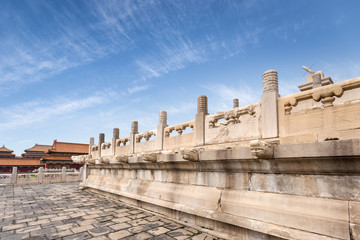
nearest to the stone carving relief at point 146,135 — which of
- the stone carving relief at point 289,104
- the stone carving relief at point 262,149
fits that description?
the stone carving relief at point 262,149

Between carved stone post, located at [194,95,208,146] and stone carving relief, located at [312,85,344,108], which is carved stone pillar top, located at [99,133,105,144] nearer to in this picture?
carved stone post, located at [194,95,208,146]

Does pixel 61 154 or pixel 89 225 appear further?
pixel 61 154

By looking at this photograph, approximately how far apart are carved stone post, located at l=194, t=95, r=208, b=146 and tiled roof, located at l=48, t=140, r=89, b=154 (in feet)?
116

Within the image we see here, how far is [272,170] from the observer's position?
4051mm

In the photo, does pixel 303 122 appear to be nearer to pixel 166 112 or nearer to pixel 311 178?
pixel 311 178

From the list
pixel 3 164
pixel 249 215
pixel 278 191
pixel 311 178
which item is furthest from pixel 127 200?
pixel 3 164

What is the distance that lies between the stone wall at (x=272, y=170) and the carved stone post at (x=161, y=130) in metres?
0.99

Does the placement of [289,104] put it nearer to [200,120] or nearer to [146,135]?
[200,120]

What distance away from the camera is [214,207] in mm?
4855

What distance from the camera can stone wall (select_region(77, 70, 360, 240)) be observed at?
323cm

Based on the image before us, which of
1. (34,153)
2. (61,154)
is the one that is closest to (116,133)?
(61,154)

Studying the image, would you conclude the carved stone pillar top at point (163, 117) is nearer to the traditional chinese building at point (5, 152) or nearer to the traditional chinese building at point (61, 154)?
the traditional chinese building at point (61, 154)

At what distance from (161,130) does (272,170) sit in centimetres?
454

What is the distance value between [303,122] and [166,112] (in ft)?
16.3
